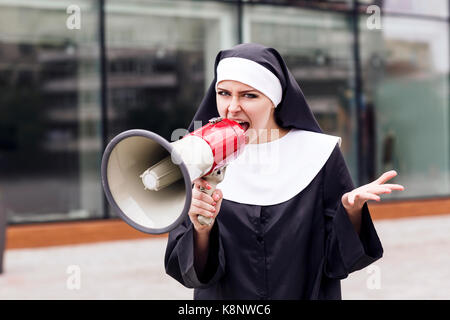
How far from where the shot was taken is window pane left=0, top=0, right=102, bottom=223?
9062 mm

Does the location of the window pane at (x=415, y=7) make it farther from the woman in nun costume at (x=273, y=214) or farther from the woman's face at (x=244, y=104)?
the woman's face at (x=244, y=104)

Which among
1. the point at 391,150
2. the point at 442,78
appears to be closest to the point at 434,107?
the point at 442,78

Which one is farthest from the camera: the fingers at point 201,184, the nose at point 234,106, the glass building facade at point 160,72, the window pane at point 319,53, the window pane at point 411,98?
the window pane at point 411,98

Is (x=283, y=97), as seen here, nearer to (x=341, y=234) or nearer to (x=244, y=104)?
(x=244, y=104)

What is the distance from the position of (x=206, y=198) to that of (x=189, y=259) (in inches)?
11.8

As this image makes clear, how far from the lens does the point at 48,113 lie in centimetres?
934

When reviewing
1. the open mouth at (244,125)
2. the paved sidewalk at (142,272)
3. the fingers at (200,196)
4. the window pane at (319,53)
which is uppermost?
the window pane at (319,53)

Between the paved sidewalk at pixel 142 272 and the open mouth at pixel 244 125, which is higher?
the open mouth at pixel 244 125

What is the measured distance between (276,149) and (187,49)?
310 inches

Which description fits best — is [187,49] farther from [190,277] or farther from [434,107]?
[190,277]

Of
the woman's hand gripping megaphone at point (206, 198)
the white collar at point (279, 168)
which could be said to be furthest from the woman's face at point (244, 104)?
the woman's hand gripping megaphone at point (206, 198)

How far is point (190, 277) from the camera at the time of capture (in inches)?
85.4

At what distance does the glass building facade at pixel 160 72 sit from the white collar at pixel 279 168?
7.34 metres

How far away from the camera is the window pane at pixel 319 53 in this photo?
1021cm
